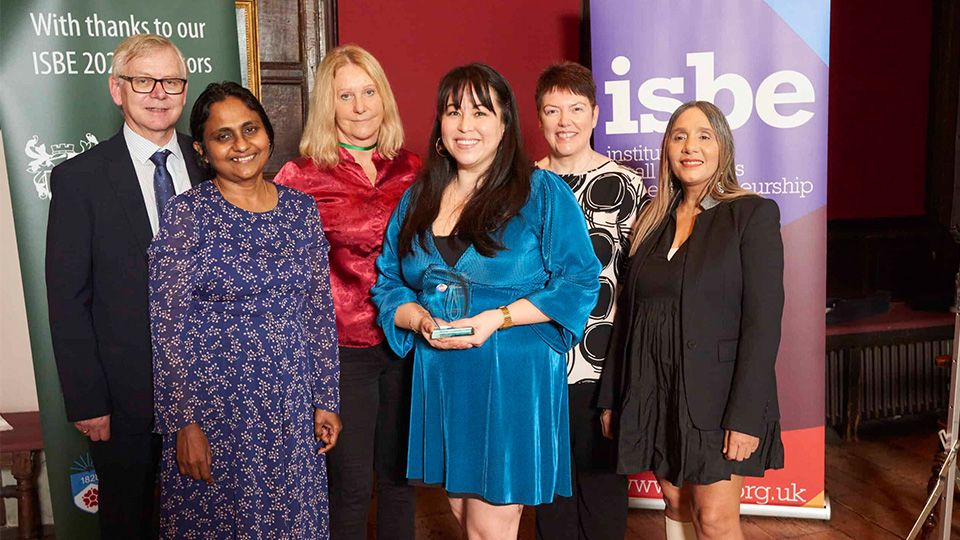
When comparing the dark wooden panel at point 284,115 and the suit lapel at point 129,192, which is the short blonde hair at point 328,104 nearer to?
the suit lapel at point 129,192

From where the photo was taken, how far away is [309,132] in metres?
2.42

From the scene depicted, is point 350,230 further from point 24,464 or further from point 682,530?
point 24,464

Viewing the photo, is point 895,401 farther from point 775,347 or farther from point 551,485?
point 551,485

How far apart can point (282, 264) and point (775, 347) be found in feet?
4.44

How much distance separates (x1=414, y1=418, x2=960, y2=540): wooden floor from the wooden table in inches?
57.4

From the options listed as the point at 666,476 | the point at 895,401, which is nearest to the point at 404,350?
the point at 666,476

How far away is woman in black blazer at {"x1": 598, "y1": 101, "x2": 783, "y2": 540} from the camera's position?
2.05 meters

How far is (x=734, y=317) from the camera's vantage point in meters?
2.10

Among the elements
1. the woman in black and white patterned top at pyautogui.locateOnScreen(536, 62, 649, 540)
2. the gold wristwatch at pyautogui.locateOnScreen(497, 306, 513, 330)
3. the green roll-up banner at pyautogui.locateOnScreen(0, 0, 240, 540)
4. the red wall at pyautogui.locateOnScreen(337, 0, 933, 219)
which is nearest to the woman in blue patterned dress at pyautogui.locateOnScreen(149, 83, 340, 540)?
the gold wristwatch at pyautogui.locateOnScreen(497, 306, 513, 330)

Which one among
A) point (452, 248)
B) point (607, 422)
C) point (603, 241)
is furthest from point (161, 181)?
point (607, 422)

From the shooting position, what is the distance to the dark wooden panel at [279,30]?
3832 mm

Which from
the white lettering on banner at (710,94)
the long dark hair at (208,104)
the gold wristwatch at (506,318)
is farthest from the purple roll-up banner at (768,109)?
the long dark hair at (208,104)

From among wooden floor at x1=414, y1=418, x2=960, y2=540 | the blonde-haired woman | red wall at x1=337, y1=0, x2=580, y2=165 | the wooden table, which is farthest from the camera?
red wall at x1=337, y1=0, x2=580, y2=165

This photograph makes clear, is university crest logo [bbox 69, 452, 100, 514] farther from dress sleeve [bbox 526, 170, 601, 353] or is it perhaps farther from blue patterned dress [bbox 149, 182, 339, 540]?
dress sleeve [bbox 526, 170, 601, 353]
